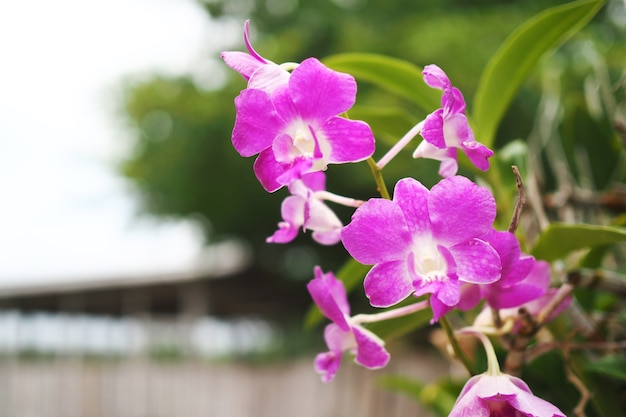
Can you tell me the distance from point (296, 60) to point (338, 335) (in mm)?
4049

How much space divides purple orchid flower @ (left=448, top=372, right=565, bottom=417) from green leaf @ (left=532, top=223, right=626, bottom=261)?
4.3 inches

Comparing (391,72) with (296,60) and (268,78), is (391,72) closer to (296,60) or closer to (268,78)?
(268,78)

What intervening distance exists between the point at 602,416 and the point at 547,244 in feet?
0.33

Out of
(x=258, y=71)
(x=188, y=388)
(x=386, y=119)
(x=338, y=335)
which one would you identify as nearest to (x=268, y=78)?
(x=258, y=71)

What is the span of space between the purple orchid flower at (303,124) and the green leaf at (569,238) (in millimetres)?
152

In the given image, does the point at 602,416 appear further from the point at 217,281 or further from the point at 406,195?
the point at 217,281

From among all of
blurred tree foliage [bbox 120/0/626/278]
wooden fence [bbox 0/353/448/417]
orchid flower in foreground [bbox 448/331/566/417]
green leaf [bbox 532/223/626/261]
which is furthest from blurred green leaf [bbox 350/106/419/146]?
wooden fence [bbox 0/353/448/417]

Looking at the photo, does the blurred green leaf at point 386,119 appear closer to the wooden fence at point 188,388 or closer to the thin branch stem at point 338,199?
the thin branch stem at point 338,199

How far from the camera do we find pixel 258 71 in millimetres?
249

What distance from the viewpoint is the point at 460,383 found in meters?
0.51

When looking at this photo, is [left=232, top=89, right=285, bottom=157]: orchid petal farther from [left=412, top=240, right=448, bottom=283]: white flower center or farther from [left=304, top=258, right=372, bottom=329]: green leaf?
[left=304, top=258, right=372, bottom=329]: green leaf

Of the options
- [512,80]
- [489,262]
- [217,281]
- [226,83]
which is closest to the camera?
[489,262]

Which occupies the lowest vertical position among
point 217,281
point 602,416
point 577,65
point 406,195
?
point 602,416

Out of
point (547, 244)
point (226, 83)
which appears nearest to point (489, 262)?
point (547, 244)
